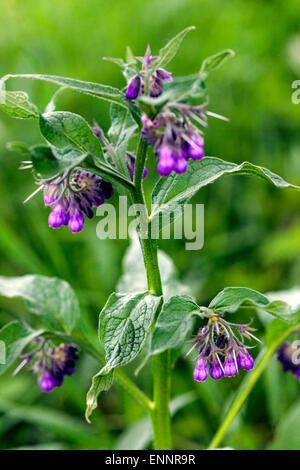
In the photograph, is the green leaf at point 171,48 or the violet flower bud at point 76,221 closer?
the green leaf at point 171,48

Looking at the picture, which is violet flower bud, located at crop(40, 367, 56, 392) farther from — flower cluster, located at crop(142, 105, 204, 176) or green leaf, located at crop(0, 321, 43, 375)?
flower cluster, located at crop(142, 105, 204, 176)

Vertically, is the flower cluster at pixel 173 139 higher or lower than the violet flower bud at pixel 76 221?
higher

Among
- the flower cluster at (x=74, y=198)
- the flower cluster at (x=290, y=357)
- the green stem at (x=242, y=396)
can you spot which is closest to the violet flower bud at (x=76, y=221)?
the flower cluster at (x=74, y=198)

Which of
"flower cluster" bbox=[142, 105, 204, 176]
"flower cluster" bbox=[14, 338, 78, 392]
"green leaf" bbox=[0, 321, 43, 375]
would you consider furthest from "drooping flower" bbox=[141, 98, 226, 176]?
"flower cluster" bbox=[14, 338, 78, 392]

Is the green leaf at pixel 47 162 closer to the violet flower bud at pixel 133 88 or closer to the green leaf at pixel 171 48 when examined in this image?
the violet flower bud at pixel 133 88
